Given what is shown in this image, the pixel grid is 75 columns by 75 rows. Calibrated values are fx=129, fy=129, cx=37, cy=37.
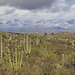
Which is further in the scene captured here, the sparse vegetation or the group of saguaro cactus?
the group of saguaro cactus

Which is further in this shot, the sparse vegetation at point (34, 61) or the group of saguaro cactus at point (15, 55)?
the group of saguaro cactus at point (15, 55)

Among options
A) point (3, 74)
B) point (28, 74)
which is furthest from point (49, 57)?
point (3, 74)

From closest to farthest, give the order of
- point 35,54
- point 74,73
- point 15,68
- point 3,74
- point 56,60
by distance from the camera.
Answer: point 3,74, point 74,73, point 15,68, point 56,60, point 35,54

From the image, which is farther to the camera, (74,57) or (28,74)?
(74,57)

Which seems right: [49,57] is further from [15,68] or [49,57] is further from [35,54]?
[15,68]

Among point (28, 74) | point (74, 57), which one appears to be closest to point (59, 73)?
point (28, 74)

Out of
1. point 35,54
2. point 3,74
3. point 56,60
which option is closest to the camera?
point 3,74

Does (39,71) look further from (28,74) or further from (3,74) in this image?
(3,74)

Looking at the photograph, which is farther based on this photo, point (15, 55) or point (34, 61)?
point (34, 61)

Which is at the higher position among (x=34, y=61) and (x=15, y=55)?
(x=15, y=55)
